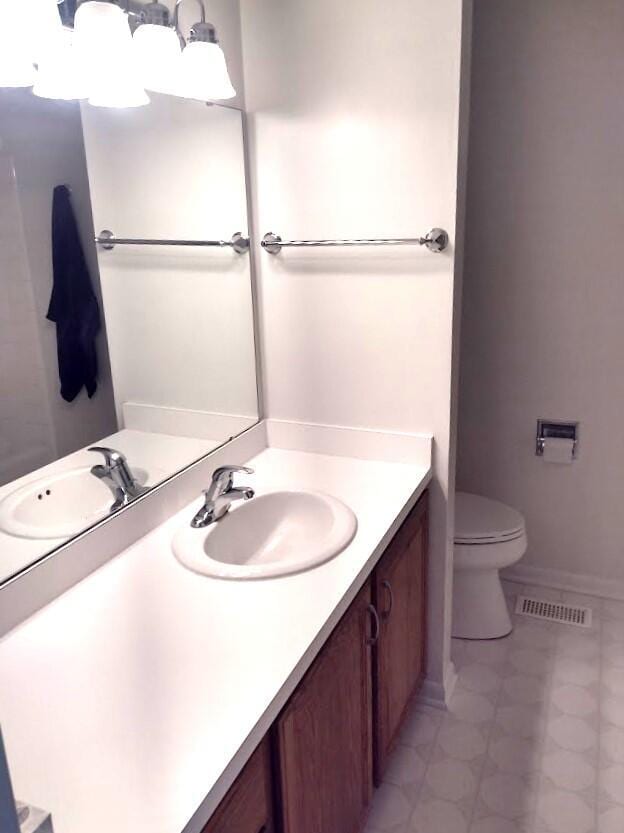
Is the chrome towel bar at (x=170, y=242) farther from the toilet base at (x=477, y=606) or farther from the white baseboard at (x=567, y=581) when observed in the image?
the white baseboard at (x=567, y=581)

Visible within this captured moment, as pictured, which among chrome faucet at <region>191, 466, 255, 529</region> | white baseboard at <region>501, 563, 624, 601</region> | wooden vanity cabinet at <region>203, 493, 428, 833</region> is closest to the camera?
wooden vanity cabinet at <region>203, 493, 428, 833</region>

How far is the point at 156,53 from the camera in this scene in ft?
4.86

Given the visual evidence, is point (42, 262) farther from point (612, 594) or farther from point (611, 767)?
point (612, 594)

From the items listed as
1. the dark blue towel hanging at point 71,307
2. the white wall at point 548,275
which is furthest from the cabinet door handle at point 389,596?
the white wall at point 548,275

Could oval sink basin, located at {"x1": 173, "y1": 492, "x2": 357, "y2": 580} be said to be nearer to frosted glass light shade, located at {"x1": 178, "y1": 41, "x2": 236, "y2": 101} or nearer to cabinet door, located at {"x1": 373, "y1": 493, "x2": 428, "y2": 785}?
cabinet door, located at {"x1": 373, "y1": 493, "x2": 428, "y2": 785}

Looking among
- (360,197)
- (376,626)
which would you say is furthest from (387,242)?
(376,626)

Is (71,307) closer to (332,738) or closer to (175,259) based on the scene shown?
(175,259)

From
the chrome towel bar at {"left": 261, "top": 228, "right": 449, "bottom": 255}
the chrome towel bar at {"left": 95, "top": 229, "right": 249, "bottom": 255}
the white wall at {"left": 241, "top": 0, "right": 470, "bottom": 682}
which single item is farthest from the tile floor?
the chrome towel bar at {"left": 95, "top": 229, "right": 249, "bottom": 255}

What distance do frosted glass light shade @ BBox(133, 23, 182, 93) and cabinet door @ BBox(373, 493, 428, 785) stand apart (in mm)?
1180

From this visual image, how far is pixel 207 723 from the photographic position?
100 cm

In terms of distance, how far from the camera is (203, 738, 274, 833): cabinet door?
0.97 m

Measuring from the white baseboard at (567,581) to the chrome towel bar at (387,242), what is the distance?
63.9 inches

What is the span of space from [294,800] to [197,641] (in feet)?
1.05

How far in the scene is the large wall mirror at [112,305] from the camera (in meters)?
1.28
